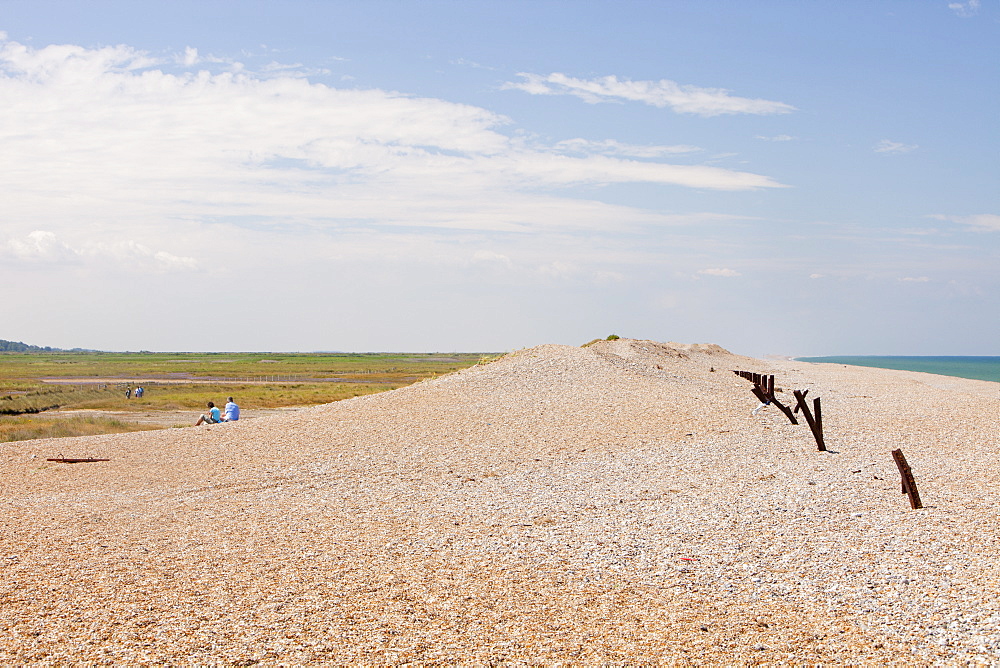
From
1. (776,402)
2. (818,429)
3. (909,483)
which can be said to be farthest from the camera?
(776,402)

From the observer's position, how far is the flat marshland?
21.6 feet

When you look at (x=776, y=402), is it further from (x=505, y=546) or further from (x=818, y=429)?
(x=505, y=546)

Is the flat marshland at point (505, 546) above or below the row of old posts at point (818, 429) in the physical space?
below

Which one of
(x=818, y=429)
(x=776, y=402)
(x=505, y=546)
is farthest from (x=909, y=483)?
(x=776, y=402)

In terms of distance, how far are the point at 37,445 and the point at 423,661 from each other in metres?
16.4

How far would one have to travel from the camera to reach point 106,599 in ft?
25.0

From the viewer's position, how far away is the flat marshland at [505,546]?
21.6ft

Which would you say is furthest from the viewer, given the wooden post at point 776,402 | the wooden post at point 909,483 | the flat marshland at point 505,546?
the wooden post at point 776,402

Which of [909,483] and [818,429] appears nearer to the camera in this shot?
[909,483]

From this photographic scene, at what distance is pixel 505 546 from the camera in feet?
31.7

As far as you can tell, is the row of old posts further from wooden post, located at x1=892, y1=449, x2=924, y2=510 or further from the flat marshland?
the flat marshland

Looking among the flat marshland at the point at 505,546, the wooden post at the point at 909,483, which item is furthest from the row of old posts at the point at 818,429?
the flat marshland at the point at 505,546

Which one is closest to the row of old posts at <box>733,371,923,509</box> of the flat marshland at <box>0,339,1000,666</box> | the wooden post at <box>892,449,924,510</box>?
the wooden post at <box>892,449,924,510</box>

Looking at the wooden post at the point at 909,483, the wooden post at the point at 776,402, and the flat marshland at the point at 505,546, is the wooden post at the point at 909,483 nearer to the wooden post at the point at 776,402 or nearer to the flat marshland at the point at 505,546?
the flat marshland at the point at 505,546
